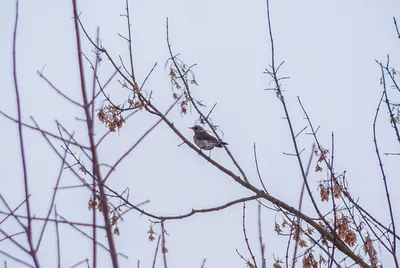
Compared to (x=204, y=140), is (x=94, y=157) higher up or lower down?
lower down

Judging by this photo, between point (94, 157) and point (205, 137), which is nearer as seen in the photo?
point (94, 157)

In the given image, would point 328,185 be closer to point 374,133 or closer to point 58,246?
point 374,133

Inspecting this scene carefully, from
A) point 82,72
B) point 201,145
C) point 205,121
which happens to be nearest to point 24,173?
point 82,72

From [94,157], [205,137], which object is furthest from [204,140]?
[94,157]

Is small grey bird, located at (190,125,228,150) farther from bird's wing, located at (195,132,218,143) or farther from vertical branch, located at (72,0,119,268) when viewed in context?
vertical branch, located at (72,0,119,268)

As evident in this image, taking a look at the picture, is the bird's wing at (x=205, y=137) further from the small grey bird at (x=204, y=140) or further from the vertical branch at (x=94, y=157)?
the vertical branch at (x=94, y=157)

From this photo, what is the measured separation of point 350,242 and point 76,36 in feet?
8.79

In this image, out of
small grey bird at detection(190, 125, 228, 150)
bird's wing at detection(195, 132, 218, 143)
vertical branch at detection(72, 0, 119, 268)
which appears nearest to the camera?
vertical branch at detection(72, 0, 119, 268)

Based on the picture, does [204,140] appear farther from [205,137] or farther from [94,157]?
[94,157]

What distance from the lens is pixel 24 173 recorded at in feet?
6.61

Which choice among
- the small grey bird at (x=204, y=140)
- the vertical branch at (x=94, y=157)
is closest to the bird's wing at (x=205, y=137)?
the small grey bird at (x=204, y=140)

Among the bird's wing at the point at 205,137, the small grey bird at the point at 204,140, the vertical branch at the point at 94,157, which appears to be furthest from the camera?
the bird's wing at the point at 205,137

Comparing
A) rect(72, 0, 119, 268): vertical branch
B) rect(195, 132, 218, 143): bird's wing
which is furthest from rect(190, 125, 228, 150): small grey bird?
rect(72, 0, 119, 268): vertical branch

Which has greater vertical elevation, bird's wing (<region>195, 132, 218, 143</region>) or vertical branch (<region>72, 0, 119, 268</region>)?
bird's wing (<region>195, 132, 218, 143</region>)
